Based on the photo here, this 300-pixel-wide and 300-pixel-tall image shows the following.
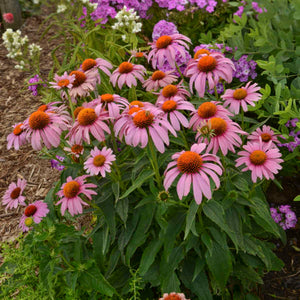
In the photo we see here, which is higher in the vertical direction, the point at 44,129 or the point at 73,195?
the point at 44,129

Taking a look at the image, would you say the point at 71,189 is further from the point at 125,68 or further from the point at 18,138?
the point at 125,68

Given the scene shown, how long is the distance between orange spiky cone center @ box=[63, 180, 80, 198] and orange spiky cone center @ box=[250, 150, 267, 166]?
787 mm

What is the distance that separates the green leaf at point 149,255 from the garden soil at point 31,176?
875 millimetres

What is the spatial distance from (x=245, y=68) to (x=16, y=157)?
2338 mm

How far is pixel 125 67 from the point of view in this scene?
1.81 m

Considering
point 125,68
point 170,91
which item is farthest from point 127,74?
point 170,91

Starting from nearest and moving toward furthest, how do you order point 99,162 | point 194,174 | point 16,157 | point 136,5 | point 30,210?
point 194,174 < point 99,162 < point 30,210 < point 136,5 < point 16,157

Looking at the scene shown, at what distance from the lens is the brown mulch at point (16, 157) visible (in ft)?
9.50

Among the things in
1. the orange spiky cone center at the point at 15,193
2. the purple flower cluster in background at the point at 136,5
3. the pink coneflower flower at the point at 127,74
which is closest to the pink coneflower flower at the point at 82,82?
the pink coneflower flower at the point at 127,74

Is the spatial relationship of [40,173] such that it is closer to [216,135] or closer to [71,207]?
[71,207]

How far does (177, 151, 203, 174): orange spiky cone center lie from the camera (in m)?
1.28

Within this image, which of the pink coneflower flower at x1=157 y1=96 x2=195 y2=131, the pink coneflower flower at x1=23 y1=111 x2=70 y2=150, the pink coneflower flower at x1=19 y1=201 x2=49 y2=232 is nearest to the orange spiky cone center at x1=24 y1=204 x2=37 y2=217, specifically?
the pink coneflower flower at x1=19 y1=201 x2=49 y2=232

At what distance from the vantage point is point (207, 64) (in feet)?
5.35

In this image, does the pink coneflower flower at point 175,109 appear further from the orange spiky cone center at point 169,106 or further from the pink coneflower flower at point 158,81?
the pink coneflower flower at point 158,81
